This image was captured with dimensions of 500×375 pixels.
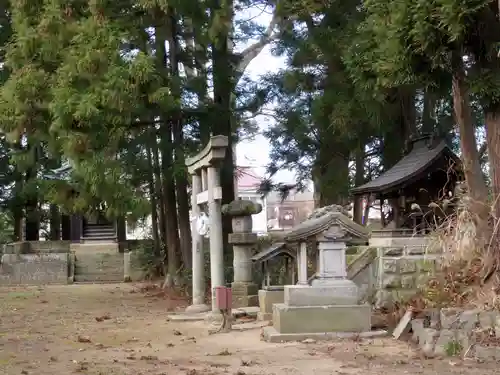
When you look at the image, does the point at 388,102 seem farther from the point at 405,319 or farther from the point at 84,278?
the point at 84,278

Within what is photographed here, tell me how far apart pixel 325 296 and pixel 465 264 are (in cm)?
190

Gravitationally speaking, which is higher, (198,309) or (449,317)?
(449,317)

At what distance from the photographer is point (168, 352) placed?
8328 mm

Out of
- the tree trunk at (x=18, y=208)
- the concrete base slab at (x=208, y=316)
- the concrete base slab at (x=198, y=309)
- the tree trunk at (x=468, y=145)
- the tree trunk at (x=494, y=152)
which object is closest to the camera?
the tree trunk at (x=494, y=152)

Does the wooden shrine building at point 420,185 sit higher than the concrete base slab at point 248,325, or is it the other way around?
the wooden shrine building at point 420,185

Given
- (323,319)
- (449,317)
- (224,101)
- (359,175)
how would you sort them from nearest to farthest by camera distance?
(449,317), (323,319), (359,175), (224,101)

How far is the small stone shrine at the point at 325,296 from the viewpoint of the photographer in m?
9.05

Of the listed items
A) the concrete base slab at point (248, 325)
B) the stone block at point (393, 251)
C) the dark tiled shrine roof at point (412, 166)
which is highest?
the dark tiled shrine roof at point (412, 166)

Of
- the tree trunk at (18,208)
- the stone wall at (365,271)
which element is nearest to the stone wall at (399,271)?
the stone wall at (365,271)

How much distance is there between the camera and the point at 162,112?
13.9 metres

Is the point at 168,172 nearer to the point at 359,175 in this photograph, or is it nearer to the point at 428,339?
the point at 359,175

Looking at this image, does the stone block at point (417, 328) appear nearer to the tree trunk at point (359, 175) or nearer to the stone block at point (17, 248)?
the tree trunk at point (359, 175)

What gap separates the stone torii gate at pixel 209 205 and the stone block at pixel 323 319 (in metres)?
2.33

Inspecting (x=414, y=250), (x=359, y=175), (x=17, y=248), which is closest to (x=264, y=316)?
(x=414, y=250)
